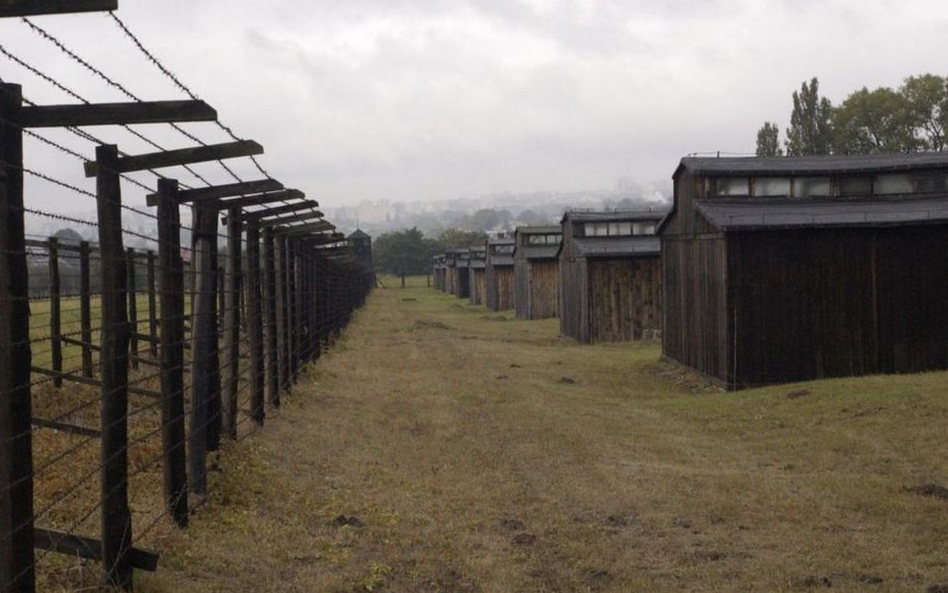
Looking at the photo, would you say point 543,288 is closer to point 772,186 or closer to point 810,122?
point 772,186

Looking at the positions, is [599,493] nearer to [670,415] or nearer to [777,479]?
[777,479]

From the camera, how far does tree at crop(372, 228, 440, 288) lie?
151 meters

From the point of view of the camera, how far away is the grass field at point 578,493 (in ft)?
28.2

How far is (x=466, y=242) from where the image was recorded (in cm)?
15062

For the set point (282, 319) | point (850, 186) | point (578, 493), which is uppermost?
point (850, 186)

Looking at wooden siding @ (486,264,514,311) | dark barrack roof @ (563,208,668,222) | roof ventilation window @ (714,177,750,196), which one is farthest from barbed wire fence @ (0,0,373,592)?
wooden siding @ (486,264,514,311)

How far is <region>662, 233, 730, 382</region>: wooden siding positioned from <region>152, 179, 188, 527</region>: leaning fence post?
1511cm

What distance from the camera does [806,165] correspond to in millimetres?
26312

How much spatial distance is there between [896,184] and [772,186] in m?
3.05

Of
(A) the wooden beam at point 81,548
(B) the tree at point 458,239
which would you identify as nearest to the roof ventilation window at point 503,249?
(A) the wooden beam at point 81,548

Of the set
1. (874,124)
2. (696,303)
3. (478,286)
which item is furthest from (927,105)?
(696,303)

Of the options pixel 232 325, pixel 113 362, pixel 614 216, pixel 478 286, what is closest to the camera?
pixel 113 362

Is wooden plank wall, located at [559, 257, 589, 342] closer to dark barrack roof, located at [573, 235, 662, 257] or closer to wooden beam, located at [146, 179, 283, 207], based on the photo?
dark barrack roof, located at [573, 235, 662, 257]

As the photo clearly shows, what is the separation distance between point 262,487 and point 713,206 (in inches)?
643
